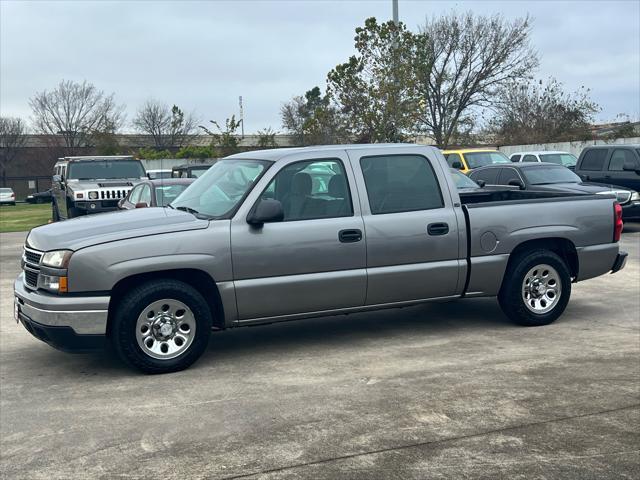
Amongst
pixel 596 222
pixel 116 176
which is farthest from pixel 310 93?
pixel 596 222

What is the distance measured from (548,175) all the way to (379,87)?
1399 cm

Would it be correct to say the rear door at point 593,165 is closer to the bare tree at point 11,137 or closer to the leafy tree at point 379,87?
the leafy tree at point 379,87

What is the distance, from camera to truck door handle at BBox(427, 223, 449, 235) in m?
7.11

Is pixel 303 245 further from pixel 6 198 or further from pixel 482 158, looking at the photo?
pixel 6 198

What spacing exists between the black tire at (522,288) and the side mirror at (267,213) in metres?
2.54

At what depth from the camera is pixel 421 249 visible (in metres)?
7.07

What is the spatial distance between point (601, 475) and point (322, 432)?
1631 mm

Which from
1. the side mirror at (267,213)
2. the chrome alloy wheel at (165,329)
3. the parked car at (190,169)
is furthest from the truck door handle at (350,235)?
the parked car at (190,169)

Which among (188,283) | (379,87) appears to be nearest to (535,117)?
(379,87)

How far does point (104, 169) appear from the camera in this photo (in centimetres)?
1791

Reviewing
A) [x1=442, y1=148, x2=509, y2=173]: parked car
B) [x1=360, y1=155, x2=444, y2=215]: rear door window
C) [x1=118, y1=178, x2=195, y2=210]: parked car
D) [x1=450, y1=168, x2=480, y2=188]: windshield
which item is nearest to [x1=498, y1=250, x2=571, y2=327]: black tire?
[x1=360, y1=155, x2=444, y2=215]: rear door window

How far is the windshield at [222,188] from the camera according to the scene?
670 cm

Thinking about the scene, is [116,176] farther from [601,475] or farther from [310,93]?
[310,93]

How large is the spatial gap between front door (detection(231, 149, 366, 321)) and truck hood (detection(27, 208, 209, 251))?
480 mm
